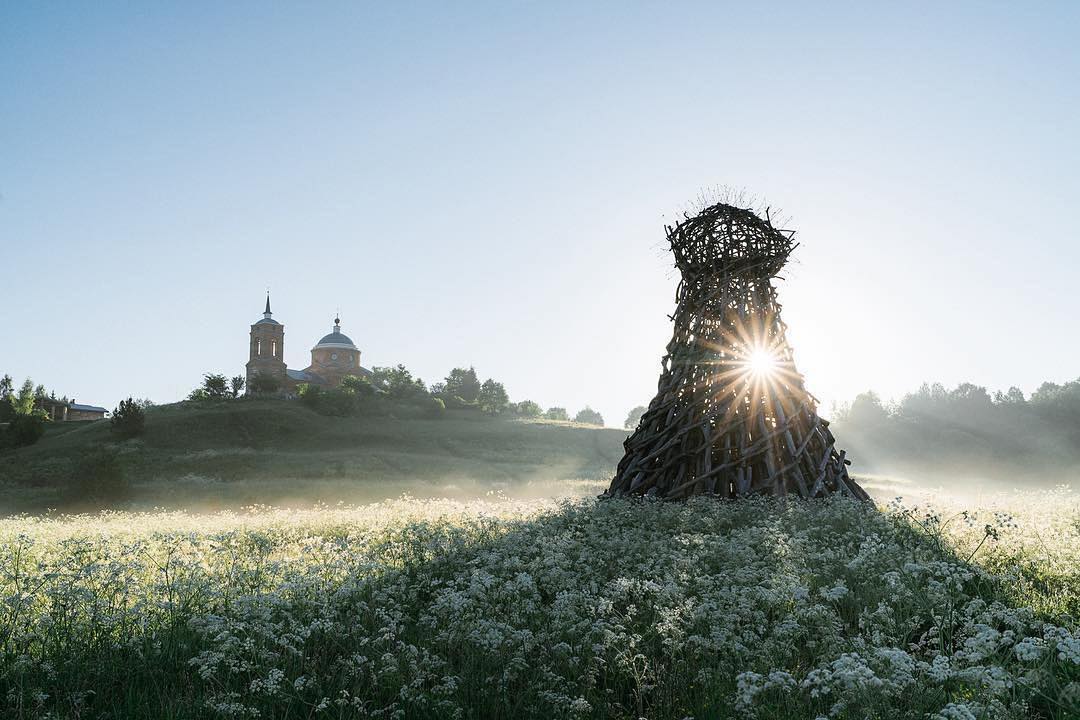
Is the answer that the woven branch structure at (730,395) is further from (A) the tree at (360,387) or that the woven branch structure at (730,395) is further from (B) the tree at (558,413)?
(B) the tree at (558,413)

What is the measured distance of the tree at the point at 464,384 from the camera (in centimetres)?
8975

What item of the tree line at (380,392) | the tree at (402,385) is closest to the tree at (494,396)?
the tree line at (380,392)

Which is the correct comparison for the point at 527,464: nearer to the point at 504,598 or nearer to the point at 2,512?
the point at 2,512

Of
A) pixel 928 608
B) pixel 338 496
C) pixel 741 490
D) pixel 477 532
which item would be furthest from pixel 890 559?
pixel 338 496

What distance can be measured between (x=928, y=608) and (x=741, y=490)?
21.2ft

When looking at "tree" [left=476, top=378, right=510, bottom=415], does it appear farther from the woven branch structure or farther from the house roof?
the woven branch structure

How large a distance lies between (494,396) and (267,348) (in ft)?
100

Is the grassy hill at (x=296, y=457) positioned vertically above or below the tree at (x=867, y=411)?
below

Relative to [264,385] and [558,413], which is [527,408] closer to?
[558,413]

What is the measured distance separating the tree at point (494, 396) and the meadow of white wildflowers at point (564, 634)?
3167 inches

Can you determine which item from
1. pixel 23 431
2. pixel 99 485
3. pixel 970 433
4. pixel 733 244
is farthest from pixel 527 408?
pixel 733 244

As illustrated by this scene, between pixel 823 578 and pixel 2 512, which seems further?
pixel 2 512

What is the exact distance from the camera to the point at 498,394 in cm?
Result: 9344

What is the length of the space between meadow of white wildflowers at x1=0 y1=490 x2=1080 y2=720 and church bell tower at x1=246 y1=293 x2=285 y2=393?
85.3 meters
